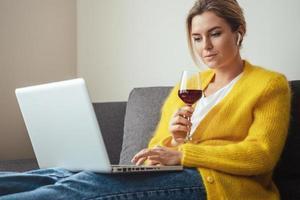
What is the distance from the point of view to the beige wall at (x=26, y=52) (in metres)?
2.54

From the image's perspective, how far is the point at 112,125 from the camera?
2.10m

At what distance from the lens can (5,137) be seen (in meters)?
2.56

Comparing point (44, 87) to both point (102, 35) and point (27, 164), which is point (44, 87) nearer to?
point (27, 164)

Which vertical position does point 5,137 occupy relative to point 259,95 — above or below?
below

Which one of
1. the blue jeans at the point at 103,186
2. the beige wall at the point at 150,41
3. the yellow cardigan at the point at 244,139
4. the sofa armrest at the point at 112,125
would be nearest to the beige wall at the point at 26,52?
the beige wall at the point at 150,41

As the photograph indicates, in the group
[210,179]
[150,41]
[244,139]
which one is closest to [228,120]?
[244,139]

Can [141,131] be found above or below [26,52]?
below

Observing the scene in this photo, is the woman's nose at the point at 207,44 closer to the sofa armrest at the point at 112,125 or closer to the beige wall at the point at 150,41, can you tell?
the beige wall at the point at 150,41

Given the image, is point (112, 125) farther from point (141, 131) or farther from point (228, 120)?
point (228, 120)

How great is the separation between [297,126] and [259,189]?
13.8 inches

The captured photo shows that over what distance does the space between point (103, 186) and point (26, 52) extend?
1.75m

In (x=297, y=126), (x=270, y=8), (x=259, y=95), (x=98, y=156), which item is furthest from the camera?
(x=270, y=8)

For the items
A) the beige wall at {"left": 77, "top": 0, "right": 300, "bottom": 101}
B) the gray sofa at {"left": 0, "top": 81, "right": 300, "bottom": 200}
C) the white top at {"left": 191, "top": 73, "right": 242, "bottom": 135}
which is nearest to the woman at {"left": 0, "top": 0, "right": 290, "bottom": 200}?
the white top at {"left": 191, "top": 73, "right": 242, "bottom": 135}

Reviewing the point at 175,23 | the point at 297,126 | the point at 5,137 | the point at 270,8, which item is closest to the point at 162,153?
the point at 297,126
